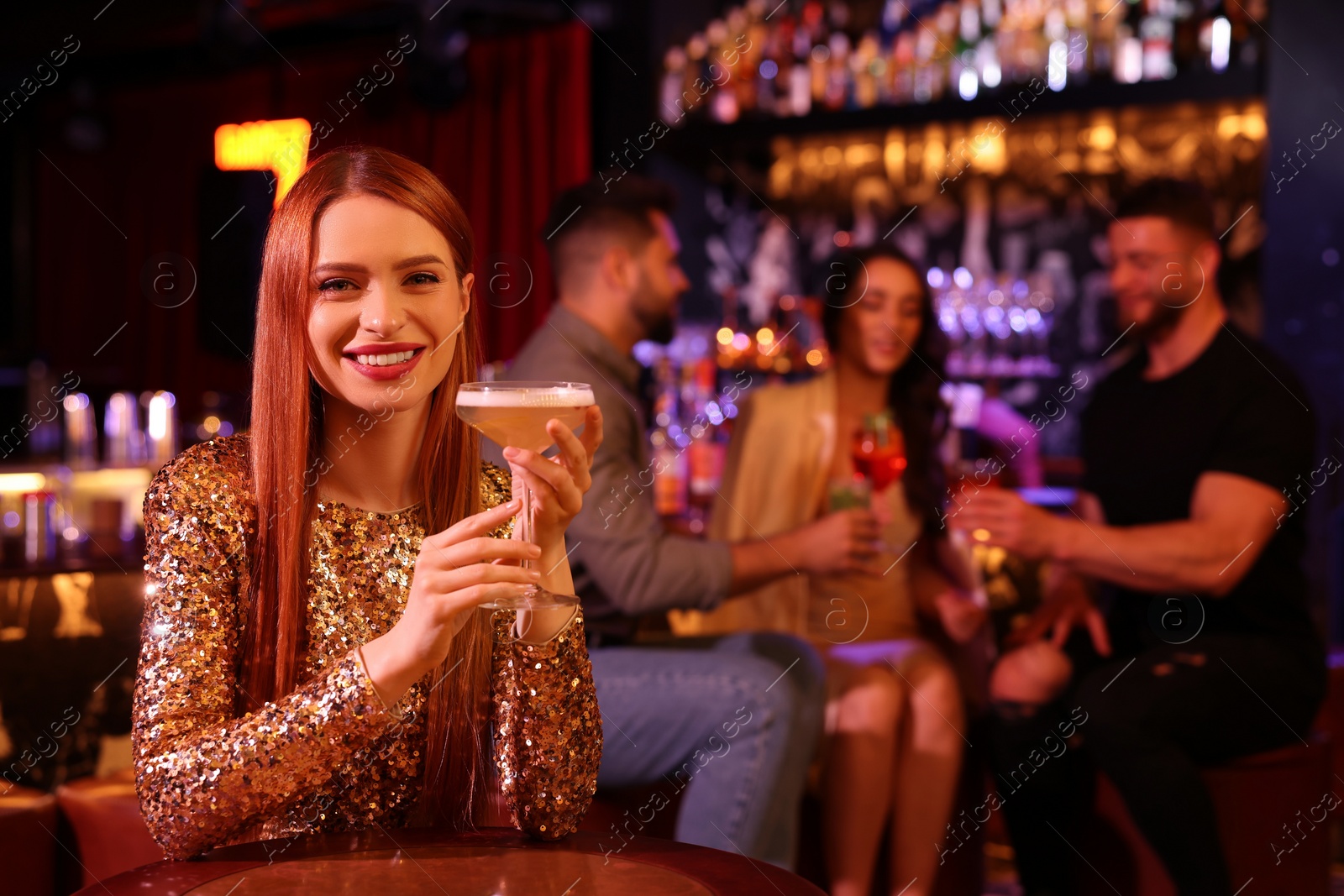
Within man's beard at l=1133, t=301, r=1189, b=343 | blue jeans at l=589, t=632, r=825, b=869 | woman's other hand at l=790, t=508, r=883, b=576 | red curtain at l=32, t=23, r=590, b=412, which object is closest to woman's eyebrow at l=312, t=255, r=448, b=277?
blue jeans at l=589, t=632, r=825, b=869

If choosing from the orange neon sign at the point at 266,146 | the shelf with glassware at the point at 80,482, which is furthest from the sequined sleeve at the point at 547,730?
the orange neon sign at the point at 266,146

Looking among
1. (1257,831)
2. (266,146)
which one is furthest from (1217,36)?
(266,146)

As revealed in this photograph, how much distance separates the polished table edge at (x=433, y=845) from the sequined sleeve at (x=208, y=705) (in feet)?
0.14

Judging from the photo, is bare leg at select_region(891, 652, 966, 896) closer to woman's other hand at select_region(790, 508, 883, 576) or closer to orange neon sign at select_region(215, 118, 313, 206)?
woman's other hand at select_region(790, 508, 883, 576)

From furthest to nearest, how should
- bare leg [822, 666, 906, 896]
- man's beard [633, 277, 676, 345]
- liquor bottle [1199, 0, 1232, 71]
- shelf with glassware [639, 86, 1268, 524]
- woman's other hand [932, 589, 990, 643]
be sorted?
1. shelf with glassware [639, 86, 1268, 524]
2. liquor bottle [1199, 0, 1232, 71]
3. man's beard [633, 277, 676, 345]
4. woman's other hand [932, 589, 990, 643]
5. bare leg [822, 666, 906, 896]

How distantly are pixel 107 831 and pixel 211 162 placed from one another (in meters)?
6.44

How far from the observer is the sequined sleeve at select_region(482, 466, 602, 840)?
1.45 metres

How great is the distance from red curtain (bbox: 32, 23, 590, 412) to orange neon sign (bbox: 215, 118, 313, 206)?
0.16 meters

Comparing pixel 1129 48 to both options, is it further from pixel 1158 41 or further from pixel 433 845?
pixel 433 845

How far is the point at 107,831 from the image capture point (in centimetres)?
222

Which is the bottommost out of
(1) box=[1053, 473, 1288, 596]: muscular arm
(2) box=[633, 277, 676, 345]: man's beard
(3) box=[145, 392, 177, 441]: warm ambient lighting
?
(1) box=[1053, 473, 1288, 596]: muscular arm

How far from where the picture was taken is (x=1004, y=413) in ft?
15.6

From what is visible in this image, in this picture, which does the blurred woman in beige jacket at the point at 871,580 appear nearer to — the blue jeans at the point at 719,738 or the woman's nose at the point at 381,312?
the blue jeans at the point at 719,738

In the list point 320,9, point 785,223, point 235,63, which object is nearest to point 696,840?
point 785,223
